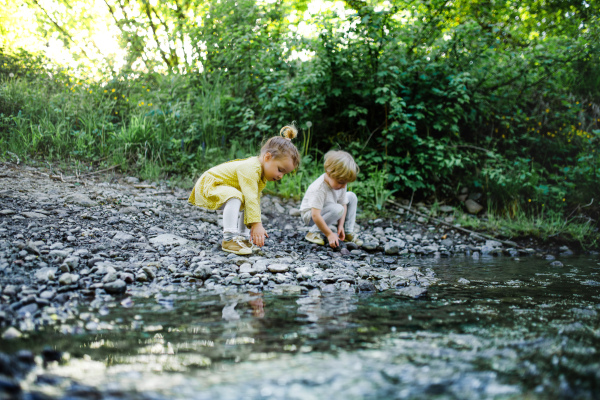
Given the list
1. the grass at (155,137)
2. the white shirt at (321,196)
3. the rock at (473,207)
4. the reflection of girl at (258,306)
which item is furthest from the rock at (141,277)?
the rock at (473,207)

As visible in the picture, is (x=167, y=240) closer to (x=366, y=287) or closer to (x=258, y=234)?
(x=258, y=234)

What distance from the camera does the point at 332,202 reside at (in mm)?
4051

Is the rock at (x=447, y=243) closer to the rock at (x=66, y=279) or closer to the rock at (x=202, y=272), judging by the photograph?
the rock at (x=202, y=272)

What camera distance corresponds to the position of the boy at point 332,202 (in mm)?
3754

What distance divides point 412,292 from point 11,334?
1898 mm

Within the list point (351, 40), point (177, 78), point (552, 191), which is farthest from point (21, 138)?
point (552, 191)

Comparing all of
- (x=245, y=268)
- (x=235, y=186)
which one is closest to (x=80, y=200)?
(x=235, y=186)

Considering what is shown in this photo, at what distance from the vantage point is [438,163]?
5.64 m

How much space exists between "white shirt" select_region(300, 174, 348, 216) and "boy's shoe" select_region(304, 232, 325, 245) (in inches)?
9.1

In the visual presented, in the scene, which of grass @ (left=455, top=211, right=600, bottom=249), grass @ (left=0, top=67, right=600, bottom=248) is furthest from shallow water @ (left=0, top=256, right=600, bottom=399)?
grass @ (left=0, top=67, right=600, bottom=248)

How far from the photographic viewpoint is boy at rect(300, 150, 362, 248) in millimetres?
3754

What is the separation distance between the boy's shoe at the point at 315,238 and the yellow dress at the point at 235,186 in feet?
2.91

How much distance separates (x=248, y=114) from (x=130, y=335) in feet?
14.5

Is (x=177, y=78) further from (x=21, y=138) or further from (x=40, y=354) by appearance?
(x=40, y=354)
